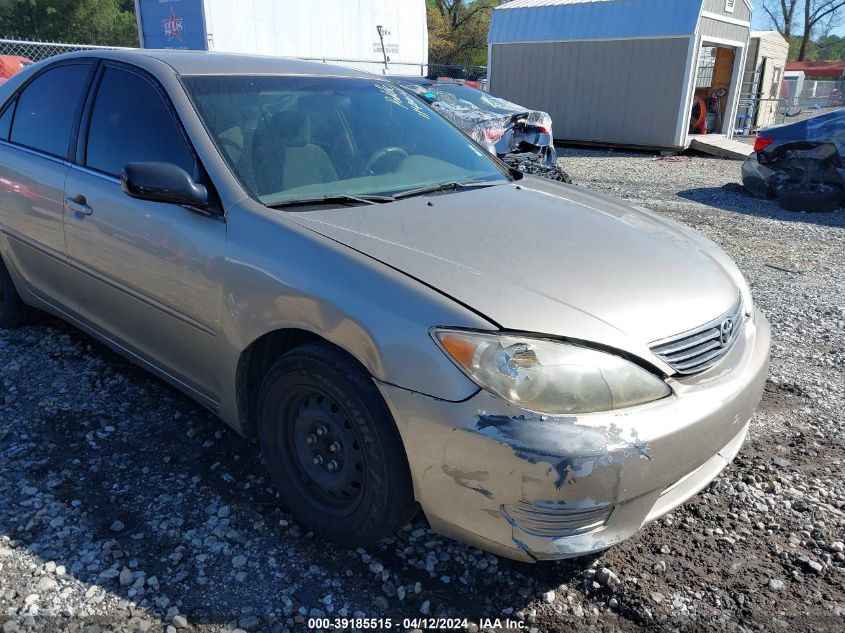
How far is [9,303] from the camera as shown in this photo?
4.27 meters

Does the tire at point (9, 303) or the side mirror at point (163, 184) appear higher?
the side mirror at point (163, 184)

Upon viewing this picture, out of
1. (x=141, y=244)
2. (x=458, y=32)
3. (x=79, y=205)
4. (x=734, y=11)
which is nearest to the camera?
(x=141, y=244)

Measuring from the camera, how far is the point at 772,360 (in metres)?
4.30

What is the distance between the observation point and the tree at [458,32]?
144 feet

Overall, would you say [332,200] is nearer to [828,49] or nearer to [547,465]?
[547,465]

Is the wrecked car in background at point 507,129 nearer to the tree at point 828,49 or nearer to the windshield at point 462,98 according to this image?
the windshield at point 462,98

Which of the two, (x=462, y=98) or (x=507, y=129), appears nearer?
(x=507, y=129)

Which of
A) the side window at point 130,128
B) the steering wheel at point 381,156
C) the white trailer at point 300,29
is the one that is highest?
the white trailer at point 300,29

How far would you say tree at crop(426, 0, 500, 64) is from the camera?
43781 mm

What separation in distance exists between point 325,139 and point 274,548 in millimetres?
1758

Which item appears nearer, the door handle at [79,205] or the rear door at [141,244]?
the rear door at [141,244]

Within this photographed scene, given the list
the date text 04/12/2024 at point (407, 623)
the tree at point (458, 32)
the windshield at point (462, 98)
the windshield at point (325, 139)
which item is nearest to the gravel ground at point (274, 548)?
the date text 04/12/2024 at point (407, 623)

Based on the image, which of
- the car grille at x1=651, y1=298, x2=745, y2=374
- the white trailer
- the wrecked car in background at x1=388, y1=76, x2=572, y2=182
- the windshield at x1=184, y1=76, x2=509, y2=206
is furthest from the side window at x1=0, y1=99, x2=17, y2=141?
the white trailer

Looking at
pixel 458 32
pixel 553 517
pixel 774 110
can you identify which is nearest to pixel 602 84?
pixel 774 110
